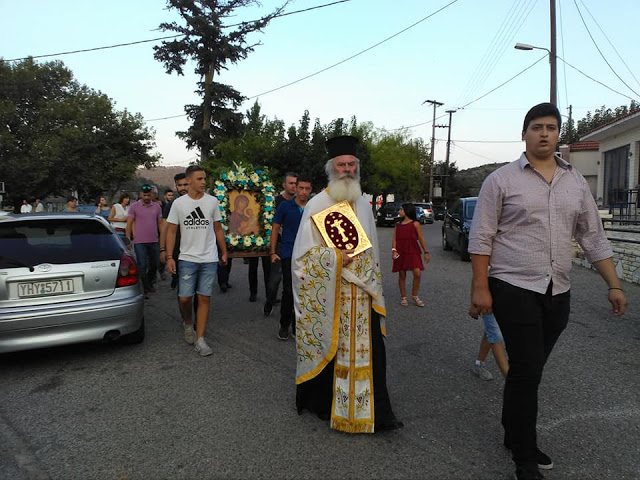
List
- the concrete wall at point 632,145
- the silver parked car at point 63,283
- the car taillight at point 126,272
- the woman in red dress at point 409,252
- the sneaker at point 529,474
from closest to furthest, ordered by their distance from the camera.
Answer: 1. the sneaker at point 529,474
2. the silver parked car at point 63,283
3. the car taillight at point 126,272
4. the woman in red dress at point 409,252
5. the concrete wall at point 632,145

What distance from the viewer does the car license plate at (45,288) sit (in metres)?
4.30

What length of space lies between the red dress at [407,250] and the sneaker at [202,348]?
332 cm

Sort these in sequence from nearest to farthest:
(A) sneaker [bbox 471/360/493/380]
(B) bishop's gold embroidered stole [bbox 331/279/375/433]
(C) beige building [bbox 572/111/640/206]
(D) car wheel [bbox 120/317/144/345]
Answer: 1. (B) bishop's gold embroidered stole [bbox 331/279/375/433]
2. (A) sneaker [bbox 471/360/493/380]
3. (D) car wheel [bbox 120/317/144/345]
4. (C) beige building [bbox 572/111/640/206]

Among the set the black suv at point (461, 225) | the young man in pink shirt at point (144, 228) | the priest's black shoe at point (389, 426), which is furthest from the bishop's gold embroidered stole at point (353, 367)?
the black suv at point (461, 225)

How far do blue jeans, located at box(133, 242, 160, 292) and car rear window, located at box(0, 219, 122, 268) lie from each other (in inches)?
105

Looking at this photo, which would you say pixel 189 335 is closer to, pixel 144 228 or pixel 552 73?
pixel 144 228

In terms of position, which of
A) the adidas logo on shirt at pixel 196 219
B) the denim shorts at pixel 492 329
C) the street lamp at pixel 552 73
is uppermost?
the street lamp at pixel 552 73

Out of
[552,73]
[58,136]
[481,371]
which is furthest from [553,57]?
[58,136]

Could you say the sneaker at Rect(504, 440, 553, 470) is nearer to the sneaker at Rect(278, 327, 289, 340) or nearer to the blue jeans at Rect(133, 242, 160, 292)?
the sneaker at Rect(278, 327, 289, 340)

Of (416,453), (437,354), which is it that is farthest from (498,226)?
(437,354)

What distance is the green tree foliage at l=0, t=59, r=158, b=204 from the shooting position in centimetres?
3206

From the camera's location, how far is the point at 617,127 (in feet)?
58.3

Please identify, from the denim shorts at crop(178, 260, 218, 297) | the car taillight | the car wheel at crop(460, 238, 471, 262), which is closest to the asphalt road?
the denim shorts at crop(178, 260, 218, 297)

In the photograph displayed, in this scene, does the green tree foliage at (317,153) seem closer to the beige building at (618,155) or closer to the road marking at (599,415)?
the beige building at (618,155)
